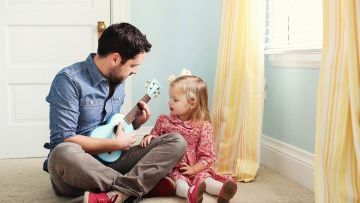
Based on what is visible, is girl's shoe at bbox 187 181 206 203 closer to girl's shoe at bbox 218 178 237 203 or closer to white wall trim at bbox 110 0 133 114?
girl's shoe at bbox 218 178 237 203

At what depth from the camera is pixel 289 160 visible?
260 cm

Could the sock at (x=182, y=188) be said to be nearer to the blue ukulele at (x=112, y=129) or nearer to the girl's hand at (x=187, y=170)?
the girl's hand at (x=187, y=170)

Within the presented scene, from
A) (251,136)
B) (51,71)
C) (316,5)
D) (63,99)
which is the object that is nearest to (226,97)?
(251,136)

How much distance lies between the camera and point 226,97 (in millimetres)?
2697

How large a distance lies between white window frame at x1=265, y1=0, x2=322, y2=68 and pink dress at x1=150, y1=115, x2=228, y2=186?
525mm

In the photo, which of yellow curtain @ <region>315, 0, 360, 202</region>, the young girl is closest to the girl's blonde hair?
the young girl

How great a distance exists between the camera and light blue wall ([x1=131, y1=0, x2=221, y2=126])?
334 cm

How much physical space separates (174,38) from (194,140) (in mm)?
1121

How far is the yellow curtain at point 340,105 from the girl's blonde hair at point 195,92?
2.67 ft

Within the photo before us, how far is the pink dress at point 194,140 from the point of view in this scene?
237cm

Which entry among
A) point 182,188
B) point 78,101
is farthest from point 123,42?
point 182,188

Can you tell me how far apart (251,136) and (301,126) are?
26cm

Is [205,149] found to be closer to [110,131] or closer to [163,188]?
[163,188]

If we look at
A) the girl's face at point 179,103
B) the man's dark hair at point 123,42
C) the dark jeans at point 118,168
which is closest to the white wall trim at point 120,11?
the girl's face at point 179,103
